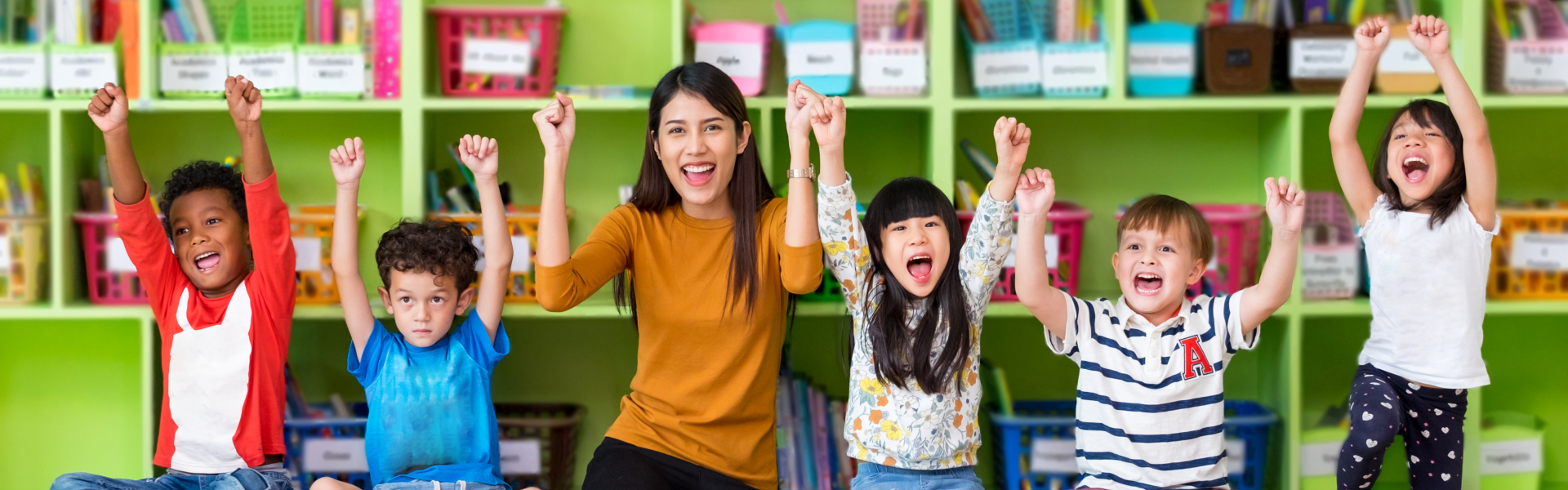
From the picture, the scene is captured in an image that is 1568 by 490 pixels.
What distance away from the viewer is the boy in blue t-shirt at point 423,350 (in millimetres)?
1907

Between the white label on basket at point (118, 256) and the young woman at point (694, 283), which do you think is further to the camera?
the white label on basket at point (118, 256)

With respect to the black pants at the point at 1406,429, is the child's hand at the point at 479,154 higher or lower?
higher

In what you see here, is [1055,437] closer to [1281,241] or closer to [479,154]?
[1281,241]

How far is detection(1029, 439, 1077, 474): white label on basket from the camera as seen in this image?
86.4 inches

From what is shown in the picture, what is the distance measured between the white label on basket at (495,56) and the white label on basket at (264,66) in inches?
13.7

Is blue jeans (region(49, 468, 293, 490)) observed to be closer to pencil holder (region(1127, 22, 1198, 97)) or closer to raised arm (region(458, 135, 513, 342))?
raised arm (region(458, 135, 513, 342))

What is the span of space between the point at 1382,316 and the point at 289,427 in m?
2.18

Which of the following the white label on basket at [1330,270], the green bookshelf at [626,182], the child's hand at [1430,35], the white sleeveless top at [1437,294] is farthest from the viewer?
the green bookshelf at [626,182]

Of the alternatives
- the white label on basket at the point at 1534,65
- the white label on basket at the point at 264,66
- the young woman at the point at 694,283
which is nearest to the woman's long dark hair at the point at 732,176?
the young woman at the point at 694,283

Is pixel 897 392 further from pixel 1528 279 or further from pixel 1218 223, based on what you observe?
pixel 1528 279

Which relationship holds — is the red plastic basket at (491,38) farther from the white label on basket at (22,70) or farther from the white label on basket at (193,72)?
the white label on basket at (22,70)

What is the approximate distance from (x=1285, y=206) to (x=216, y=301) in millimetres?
1929

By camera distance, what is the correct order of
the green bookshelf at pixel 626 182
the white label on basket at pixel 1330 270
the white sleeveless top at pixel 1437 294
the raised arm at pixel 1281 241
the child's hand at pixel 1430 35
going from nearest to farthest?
the raised arm at pixel 1281 241 → the child's hand at pixel 1430 35 → the white sleeveless top at pixel 1437 294 → the white label on basket at pixel 1330 270 → the green bookshelf at pixel 626 182

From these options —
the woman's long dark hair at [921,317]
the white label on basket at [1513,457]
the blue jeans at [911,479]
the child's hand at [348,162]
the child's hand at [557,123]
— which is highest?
the child's hand at [557,123]
